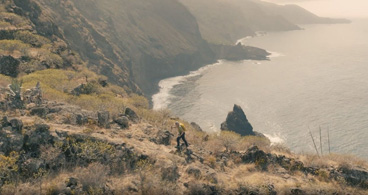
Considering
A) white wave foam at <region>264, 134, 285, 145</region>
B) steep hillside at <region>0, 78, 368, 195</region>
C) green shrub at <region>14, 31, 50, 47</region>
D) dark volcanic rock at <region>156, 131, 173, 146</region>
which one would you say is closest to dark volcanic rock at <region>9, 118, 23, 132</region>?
steep hillside at <region>0, 78, 368, 195</region>

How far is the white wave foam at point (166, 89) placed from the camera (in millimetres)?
113438

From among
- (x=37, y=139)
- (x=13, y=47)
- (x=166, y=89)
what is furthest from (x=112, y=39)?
(x=37, y=139)

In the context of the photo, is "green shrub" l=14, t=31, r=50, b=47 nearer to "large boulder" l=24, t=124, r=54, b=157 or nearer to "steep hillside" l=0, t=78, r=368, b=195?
"steep hillside" l=0, t=78, r=368, b=195

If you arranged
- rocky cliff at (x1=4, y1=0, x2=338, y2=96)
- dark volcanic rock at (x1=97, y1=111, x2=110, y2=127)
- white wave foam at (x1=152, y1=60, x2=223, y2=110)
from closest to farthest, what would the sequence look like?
dark volcanic rock at (x1=97, y1=111, x2=110, y2=127) → rocky cliff at (x1=4, y1=0, x2=338, y2=96) → white wave foam at (x1=152, y1=60, x2=223, y2=110)

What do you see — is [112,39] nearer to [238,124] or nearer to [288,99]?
[238,124]

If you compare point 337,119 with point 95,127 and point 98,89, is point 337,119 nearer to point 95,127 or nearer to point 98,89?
point 98,89

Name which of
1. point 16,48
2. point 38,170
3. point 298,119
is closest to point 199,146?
point 38,170

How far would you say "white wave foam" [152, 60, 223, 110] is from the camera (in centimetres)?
11344

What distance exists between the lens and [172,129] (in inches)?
1073

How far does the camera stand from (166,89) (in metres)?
135

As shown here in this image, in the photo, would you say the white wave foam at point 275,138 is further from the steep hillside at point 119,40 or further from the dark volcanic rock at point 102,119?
the dark volcanic rock at point 102,119

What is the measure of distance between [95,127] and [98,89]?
67.7ft

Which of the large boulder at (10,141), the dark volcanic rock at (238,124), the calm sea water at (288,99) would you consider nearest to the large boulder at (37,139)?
the large boulder at (10,141)

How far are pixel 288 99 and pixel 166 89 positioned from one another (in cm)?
5790
